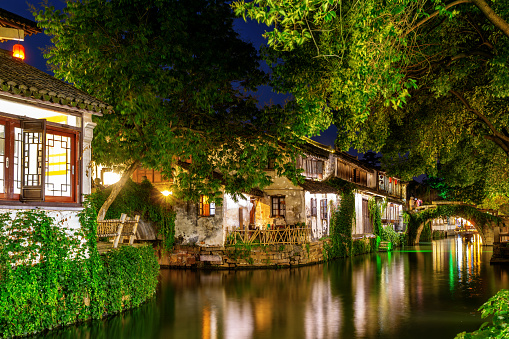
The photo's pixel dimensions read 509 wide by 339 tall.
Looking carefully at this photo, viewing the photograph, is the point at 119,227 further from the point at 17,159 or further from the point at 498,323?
the point at 498,323

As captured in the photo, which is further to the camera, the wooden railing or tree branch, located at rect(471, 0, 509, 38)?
the wooden railing

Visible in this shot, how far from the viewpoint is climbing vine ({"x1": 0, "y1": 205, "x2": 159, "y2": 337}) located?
10.7 metres

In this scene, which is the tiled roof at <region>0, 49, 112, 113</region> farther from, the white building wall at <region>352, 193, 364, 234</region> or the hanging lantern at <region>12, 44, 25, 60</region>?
the white building wall at <region>352, 193, 364, 234</region>

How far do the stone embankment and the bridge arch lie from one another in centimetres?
2775

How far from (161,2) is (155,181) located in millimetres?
15904

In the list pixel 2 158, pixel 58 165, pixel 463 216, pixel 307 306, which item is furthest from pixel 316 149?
pixel 2 158

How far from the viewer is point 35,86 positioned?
11.5 meters

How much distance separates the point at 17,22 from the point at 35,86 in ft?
17.1

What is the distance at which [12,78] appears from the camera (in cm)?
1138

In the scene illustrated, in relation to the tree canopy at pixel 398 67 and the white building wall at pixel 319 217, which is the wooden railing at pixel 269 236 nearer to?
the white building wall at pixel 319 217

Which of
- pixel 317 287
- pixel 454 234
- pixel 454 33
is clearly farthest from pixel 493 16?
pixel 454 234

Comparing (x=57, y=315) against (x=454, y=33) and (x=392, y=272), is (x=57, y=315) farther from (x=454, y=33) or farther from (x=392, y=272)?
Result: (x=392, y=272)

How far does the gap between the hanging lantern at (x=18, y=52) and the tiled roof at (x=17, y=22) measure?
2.68 ft

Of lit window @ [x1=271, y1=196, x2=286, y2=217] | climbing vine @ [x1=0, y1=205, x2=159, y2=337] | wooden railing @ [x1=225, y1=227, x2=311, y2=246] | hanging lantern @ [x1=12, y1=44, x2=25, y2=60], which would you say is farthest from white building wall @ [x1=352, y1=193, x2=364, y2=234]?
hanging lantern @ [x1=12, y1=44, x2=25, y2=60]
